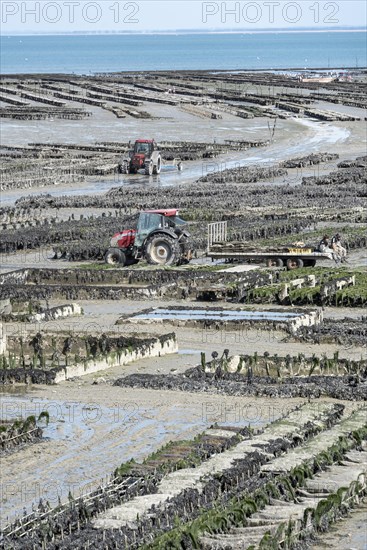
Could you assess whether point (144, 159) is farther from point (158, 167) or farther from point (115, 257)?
point (115, 257)

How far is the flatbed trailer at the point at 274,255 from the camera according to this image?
121ft

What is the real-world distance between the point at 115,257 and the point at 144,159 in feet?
92.7

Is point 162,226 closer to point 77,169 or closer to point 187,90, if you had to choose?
point 77,169

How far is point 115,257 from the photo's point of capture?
38.0m

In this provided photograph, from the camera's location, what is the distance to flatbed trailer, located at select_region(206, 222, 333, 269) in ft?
121

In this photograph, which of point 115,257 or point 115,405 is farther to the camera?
point 115,257

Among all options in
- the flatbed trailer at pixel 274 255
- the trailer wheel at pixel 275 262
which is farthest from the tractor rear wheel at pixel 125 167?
the trailer wheel at pixel 275 262

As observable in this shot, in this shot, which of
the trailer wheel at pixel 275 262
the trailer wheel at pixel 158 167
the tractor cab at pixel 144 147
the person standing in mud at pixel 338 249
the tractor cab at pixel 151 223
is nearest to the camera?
the tractor cab at pixel 151 223

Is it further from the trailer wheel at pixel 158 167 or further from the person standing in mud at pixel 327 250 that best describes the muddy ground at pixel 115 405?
the trailer wheel at pixel 158 167

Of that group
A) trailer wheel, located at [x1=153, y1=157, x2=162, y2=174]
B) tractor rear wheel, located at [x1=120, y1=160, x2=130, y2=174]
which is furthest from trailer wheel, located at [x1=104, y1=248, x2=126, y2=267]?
tractor rear wheel, located at [x1=120, y1=160, x2=130, y2=174]

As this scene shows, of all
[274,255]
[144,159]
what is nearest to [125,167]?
[144,159]

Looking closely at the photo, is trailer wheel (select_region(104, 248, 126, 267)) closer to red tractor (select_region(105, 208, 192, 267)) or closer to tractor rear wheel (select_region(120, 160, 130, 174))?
red tractor (select_region(105, 208, 192, 267))

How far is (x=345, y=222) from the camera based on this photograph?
4844 cm

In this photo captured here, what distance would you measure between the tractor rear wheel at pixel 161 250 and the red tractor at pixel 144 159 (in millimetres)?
28611
